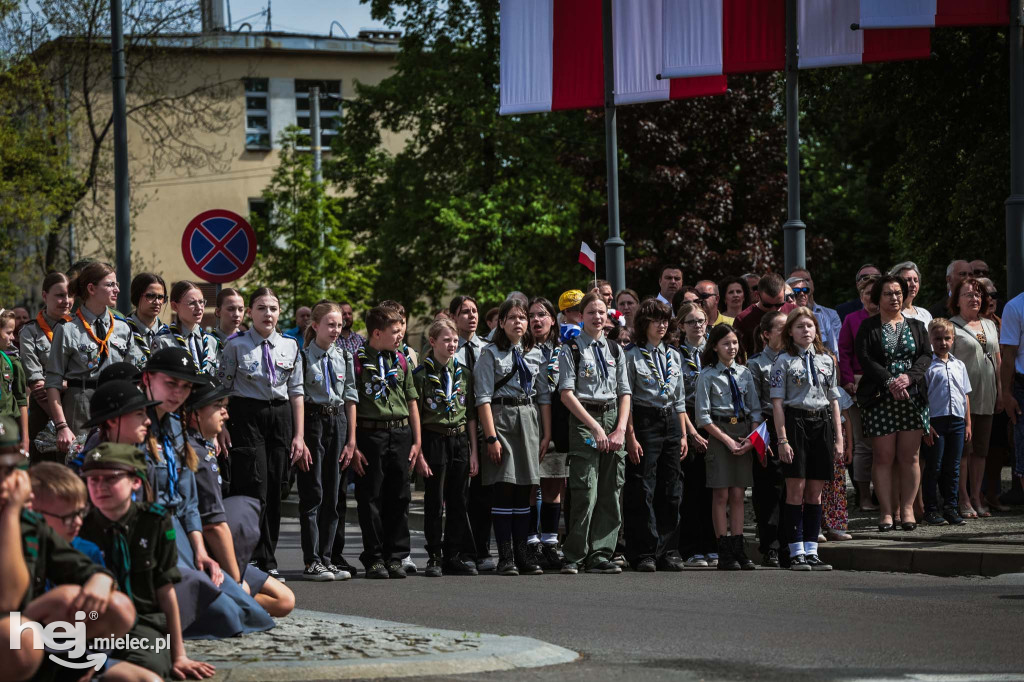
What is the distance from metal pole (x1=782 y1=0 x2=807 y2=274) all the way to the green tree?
18268 millimetres

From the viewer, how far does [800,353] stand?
1223cm

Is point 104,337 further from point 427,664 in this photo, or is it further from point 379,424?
point 427,664

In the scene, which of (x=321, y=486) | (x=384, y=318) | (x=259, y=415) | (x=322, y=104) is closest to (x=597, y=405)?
(x=384, y=318)

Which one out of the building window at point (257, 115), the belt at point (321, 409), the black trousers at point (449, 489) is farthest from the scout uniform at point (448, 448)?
the building window at point (257, 115)

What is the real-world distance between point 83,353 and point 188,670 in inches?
209

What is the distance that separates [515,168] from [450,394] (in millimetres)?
29542

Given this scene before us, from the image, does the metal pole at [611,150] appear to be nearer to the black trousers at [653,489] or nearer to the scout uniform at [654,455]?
the scout uniform at [654,455]

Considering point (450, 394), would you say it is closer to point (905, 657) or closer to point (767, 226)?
point (905, 657)

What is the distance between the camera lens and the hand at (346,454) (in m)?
11.7

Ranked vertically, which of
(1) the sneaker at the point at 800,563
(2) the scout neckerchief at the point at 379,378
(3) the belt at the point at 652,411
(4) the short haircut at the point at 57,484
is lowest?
(1) the sneaker at the point at 800,563

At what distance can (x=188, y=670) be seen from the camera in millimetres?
6578

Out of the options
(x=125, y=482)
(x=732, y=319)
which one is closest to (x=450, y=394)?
(x=732, y=319)

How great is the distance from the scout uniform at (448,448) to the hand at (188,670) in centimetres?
540

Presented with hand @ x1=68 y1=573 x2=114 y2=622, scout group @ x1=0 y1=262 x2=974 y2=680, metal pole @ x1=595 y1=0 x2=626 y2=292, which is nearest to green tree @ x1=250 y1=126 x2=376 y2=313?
metal pole @ x1=595 y1=0 x2=626 y2=292
